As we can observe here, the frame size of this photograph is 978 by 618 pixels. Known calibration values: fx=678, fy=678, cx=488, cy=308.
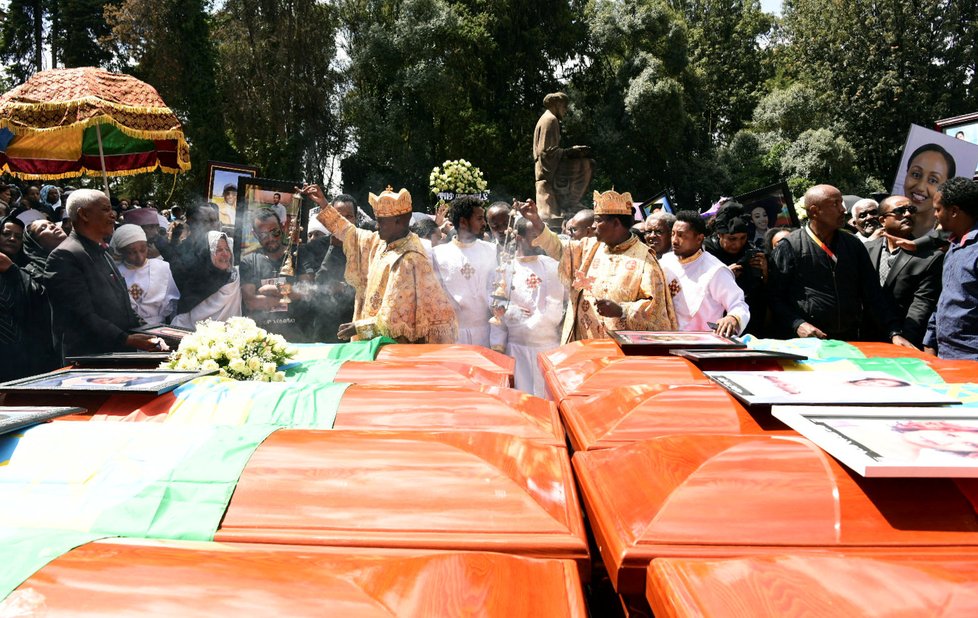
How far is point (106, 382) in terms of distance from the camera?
2.26 m

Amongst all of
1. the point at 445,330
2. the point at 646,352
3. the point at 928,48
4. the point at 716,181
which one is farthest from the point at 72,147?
the point at 928,48

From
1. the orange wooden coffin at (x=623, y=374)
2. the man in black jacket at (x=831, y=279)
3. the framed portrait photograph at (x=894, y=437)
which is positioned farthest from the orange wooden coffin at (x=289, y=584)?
the man in black jacket at (x=831, y=279)

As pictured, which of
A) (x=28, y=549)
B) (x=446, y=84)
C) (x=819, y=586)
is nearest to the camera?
(x=819, y=586)

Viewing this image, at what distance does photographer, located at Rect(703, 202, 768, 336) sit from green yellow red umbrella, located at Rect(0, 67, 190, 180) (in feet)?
15.5

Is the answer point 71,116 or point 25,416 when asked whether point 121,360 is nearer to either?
point 25,416

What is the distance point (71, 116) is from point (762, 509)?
6.07m

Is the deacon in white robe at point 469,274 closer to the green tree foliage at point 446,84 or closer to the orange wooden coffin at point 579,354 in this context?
the orange wooden coffin at point 579,354

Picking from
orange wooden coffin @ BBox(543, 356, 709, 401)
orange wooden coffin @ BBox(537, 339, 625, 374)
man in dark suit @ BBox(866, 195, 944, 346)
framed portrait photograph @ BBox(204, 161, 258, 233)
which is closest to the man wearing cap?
framed portrait photograph @ BBox(204, 161, 258, 233)

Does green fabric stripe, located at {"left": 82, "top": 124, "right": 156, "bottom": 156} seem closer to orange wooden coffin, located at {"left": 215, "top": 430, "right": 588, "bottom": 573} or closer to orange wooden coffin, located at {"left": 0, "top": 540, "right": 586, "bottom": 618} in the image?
orange wooden coffin, located at {"left": 215, "top": 430, "right": 588, "bottom": 573}

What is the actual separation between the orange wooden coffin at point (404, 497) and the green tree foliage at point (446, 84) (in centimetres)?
1994

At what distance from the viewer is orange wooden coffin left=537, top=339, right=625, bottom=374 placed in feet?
9.32

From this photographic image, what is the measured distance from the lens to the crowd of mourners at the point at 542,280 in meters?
3.71

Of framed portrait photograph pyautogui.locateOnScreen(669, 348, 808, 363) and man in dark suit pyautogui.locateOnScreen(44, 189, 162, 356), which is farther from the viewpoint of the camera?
man in dark suit pyautogui.locateOnScreen(44, 189, 162, 356)

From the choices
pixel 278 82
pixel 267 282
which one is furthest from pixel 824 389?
pixel 278 82
